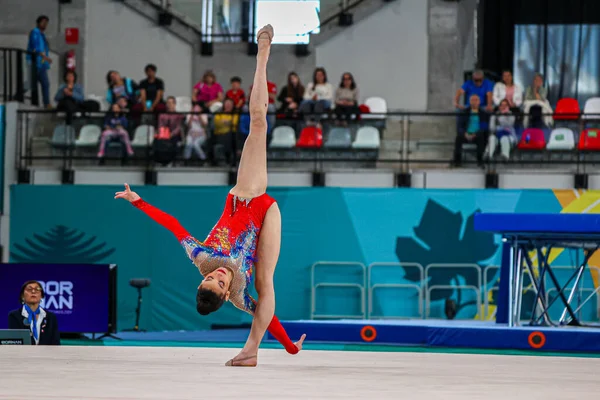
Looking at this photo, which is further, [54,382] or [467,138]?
[467,138]

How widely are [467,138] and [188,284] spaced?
13.3 feet

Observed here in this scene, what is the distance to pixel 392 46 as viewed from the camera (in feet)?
49.1

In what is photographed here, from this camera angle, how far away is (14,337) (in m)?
6.40

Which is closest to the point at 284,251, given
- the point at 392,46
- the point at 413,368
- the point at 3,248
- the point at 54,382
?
the point at 3,248

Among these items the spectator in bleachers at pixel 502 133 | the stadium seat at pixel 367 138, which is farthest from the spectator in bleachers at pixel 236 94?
the spectator in bleachers at pixel 502 133

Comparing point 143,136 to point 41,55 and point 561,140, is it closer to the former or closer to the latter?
point 41,55

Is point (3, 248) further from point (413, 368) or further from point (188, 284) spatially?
point (413, 368)

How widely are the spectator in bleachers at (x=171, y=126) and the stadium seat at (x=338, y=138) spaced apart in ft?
6.33

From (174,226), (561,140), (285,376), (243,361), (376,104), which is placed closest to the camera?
(285,376)

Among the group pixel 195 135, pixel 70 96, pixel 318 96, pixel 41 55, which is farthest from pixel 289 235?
pixel 41 55

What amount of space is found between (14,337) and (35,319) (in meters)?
0.79

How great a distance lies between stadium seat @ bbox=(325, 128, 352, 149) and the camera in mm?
12031

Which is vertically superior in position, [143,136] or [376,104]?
[376,104]

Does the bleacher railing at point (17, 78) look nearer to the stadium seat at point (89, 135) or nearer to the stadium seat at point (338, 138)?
the stadium seat at point (89, 135)
